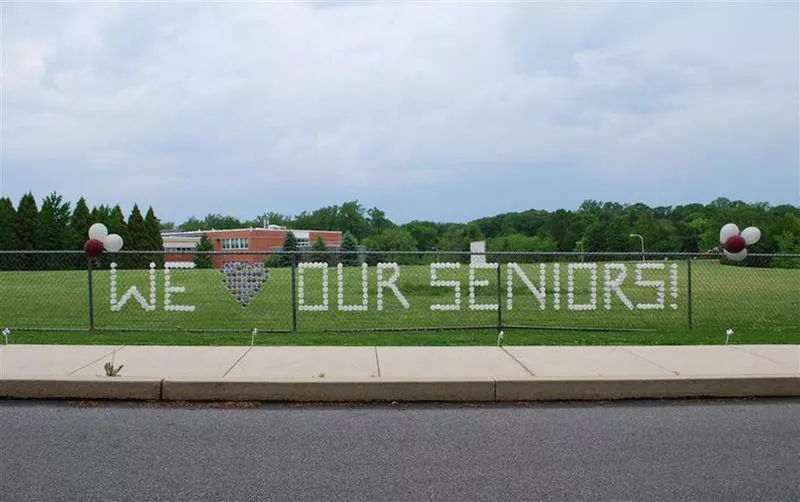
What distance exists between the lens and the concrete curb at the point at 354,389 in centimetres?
647

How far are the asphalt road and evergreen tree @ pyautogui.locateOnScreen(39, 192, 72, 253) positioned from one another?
64.4 m

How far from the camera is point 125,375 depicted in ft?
22.4

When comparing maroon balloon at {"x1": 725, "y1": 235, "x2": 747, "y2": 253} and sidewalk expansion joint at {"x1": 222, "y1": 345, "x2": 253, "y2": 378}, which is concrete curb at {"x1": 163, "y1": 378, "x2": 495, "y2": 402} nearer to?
sidewalk expansion joint at {"x1": 222, "y1": 345, "x2": 253, "y2": 378}

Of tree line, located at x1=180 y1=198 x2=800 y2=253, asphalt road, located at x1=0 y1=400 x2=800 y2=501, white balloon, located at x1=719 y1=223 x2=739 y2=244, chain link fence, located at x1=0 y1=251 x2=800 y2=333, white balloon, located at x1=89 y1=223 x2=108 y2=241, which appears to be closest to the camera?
asphalt road, located at x1=0 y1=400 x2=800 y2=501

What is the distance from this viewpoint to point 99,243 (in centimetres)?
1034

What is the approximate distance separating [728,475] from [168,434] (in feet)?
14.3

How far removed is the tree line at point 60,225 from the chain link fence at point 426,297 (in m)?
50.1

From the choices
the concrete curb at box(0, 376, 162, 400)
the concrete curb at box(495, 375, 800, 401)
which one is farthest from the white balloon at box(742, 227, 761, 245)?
the concrete curb at box(0, 376, 162, 400)

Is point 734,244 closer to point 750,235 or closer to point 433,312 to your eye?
point 750,235

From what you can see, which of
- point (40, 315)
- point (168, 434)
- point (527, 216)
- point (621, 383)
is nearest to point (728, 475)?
point (621, 383)

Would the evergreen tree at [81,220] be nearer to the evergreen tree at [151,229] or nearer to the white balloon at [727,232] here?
the evergreen tree at [151,229]

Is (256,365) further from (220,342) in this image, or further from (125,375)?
(220,342)

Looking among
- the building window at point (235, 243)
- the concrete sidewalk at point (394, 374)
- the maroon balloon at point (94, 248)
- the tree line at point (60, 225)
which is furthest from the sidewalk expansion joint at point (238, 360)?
the building window at point (235, 243)

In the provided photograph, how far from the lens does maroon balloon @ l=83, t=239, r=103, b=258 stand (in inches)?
397
